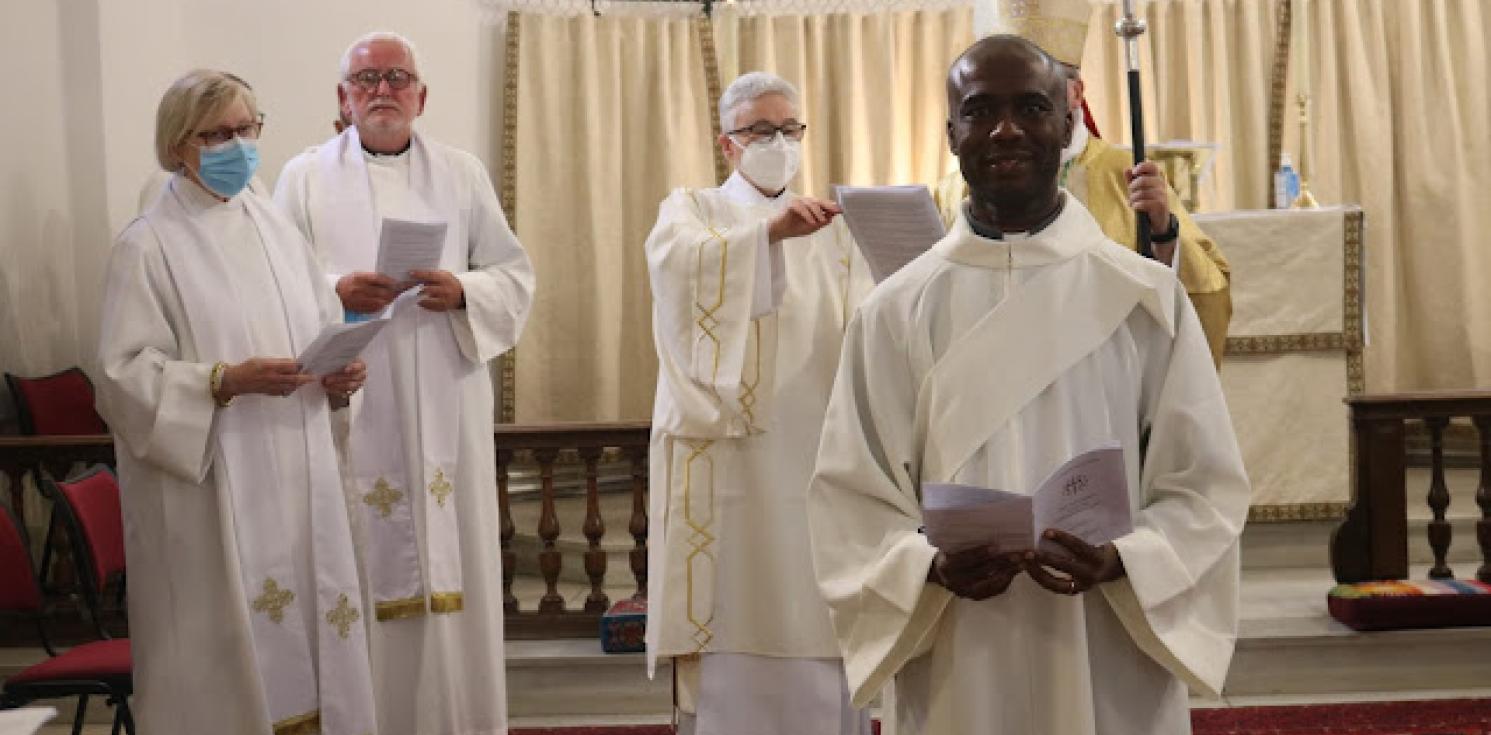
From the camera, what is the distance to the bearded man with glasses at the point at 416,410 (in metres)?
4.69

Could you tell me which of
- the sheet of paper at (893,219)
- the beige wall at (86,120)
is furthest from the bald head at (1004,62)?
the beige wall at (86,120)

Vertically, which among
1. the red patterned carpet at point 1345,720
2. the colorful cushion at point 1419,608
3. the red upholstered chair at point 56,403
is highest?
the red upholstered chair at point 56,403

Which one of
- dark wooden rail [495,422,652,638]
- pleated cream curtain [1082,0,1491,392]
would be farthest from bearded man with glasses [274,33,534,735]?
pleated cream curtain [1082,0,1491,392]

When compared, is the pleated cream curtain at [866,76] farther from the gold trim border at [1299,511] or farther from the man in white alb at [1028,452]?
the man in white alb at [1028,452]

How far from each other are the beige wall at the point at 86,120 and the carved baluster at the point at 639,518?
2615mm

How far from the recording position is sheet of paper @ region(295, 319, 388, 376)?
3.97 metres

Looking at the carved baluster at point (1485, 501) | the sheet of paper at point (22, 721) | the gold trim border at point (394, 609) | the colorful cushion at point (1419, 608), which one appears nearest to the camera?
the sheet of paper at point (22, 721)

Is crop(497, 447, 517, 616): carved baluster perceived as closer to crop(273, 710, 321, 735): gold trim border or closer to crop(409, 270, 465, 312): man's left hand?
crop(409, 270, 465, 312): man's left hand

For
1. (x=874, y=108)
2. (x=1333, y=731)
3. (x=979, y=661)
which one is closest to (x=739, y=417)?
(x=979, y=661)

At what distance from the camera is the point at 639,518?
6.23 m

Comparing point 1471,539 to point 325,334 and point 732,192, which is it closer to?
point 732,192

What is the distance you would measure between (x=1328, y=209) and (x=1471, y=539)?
154cm

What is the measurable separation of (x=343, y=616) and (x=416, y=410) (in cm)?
72

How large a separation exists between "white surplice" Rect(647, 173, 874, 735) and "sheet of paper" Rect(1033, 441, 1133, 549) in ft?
6.46
